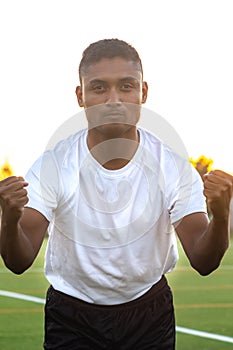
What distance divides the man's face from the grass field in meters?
4.53

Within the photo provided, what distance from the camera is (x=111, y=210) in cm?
456

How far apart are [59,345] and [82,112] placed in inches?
48.6

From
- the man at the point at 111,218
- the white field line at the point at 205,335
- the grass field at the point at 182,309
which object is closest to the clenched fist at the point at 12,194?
the man at the point at 111,218

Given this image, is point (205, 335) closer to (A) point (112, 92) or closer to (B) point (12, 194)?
(A) point (112, 92)

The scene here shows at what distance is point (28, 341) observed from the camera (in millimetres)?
9055

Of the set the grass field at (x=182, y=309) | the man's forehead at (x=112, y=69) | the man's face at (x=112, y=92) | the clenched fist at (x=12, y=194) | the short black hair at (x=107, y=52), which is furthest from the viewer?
the grass field at (x=182, y=309)

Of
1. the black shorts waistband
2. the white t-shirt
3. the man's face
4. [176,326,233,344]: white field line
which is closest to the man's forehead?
the man's face

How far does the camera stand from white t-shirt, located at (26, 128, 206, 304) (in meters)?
4.55

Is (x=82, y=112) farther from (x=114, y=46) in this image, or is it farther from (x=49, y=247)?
(x=49, y=247)

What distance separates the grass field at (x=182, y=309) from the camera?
900 centimetres

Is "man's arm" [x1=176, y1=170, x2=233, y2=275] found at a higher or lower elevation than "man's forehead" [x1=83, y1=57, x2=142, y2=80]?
lower

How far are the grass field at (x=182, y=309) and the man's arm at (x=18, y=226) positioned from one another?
171 inches

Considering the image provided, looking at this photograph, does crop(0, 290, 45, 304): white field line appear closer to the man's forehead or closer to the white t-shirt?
the white t-shirt

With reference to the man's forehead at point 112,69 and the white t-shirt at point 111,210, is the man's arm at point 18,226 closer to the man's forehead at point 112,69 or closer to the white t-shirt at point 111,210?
the white t-shirt at point 111,210
